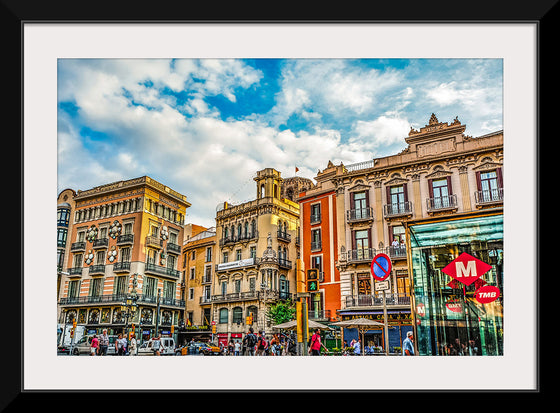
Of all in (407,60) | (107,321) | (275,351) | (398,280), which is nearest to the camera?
(407,60)

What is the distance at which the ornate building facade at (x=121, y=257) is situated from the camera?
1922cm

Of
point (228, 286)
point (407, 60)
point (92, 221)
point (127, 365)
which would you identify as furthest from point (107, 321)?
point (407, 60)

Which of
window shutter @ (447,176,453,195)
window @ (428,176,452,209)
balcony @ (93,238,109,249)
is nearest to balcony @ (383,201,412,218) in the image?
window @ (428,176,452,209)

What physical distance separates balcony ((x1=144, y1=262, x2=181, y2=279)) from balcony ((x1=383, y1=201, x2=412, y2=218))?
1035 centimetres

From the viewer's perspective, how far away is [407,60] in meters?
12.4

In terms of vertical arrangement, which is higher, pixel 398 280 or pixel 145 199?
pixel 145 199

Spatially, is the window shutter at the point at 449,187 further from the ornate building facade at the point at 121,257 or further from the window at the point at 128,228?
the window at the point at 128,228

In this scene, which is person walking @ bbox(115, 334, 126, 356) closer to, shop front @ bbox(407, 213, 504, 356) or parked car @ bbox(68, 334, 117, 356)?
parked car @ bbox(68, 334, 117, 356)

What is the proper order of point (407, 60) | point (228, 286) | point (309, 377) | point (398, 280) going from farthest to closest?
1. point (228, 286)
2. point (398, 280)
3. point (407, 60)
4. point (309, 377)

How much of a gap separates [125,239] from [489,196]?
47.7ft

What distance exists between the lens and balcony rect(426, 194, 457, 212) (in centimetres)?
1670
